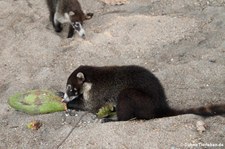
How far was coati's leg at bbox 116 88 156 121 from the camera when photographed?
4.65m

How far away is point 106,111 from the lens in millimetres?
5023

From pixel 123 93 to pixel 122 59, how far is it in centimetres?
90

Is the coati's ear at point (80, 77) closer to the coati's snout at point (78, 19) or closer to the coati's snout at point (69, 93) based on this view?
the coati's snout at point (69, 93)

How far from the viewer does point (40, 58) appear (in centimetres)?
594

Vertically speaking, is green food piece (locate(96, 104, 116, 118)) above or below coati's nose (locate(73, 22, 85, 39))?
below

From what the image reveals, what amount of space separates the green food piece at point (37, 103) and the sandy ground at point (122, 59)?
0.07 metres

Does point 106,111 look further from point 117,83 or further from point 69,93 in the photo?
point 69,93

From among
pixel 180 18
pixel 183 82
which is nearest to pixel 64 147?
pixel 183 82

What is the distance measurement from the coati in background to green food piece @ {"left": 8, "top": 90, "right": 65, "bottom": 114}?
152 cm

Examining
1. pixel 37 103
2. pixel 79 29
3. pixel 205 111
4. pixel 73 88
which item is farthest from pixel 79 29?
pixel 205 111

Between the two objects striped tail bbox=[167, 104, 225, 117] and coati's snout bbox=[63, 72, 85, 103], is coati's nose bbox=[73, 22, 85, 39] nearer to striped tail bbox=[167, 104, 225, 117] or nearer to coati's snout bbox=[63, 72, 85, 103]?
coati's snout bbox=[63, 72, 85, 103]

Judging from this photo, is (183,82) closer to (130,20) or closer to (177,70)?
(177,70)

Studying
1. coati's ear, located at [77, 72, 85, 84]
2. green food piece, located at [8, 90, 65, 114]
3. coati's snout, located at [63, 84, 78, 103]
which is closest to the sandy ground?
green food piece, located at [8, 90, 65, 114]

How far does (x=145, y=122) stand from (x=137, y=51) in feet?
4.51
